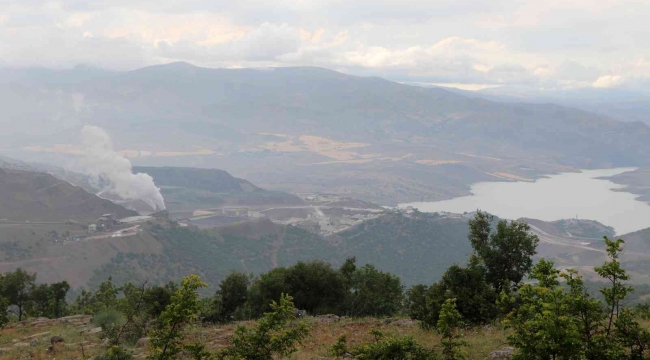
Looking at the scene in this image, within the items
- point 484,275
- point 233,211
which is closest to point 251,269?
point 233,211

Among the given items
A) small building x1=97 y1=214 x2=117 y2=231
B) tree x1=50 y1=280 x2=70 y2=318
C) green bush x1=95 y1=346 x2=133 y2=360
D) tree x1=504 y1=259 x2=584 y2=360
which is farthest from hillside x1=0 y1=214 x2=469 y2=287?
tree x1=504 y1=259 x2=584 y2=360

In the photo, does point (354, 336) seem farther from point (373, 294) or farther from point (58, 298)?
point (58, 298)

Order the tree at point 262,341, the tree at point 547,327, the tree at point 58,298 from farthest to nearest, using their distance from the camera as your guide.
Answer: the tree at point 58,298 < the tree at point 262,341 < the tree at point 547,327

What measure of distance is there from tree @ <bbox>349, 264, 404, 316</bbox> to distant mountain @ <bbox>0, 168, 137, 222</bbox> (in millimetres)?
92920

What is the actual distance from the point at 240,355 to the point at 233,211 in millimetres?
158717

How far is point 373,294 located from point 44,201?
10592cm

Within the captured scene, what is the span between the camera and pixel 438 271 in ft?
362

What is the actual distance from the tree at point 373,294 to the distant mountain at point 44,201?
92920mm

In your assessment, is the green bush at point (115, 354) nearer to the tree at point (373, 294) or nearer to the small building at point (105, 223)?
the tree at point (373, 294)

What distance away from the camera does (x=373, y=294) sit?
32094 mm

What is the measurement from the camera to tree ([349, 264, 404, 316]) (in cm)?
3045

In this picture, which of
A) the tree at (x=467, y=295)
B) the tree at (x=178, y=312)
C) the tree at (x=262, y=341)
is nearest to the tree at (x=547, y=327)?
the tree at (x=262, y=341)

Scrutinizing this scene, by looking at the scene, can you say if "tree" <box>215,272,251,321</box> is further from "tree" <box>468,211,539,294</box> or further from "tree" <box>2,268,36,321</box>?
"tree" <box>468,211,539,294</box>

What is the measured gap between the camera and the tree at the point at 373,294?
30453mm
